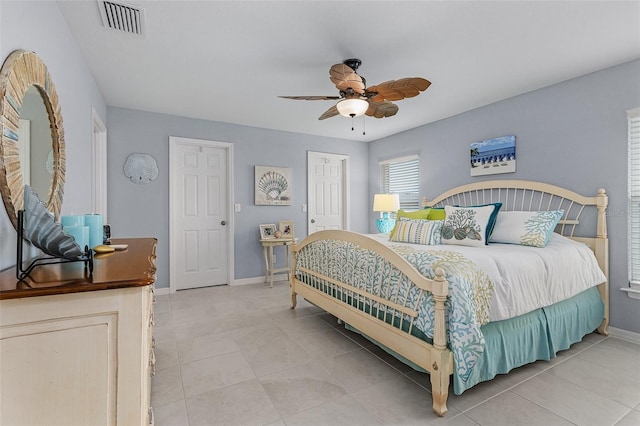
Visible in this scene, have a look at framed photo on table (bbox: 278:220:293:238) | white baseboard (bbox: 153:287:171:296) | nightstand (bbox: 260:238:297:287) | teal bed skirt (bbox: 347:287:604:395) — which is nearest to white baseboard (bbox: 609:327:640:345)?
Answer: teal bed skirt (bbox: 347:287:604:395)

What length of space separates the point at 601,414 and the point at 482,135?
9.69 ft

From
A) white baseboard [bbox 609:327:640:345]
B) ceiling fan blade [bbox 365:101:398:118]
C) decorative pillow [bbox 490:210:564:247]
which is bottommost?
white baseboard [bbox 609:327:640:345]

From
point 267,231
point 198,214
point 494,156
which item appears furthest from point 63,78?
point 494,156

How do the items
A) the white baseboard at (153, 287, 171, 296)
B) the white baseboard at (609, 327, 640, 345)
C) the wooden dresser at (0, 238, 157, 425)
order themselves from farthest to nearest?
the white baseboard at (153, 287, 171, 296), the white baseboard at (609, 327, 640, 345), the wooden dresser at (0, 238, 157, 425)

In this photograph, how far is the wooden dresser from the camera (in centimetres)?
84

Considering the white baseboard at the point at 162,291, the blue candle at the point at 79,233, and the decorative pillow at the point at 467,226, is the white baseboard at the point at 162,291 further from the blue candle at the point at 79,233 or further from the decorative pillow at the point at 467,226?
the decorative pillow at the point at 467,226

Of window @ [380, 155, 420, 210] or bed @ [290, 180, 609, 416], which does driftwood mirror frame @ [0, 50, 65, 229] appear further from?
window @ [380, 155, 420, 210]

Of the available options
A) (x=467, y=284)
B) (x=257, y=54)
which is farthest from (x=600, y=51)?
(x=257, y=54)

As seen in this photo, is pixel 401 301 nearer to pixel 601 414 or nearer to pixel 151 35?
pixel 601 414

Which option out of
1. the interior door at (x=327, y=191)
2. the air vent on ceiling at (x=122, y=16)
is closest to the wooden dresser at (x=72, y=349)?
the air vent on ceiling at (x=122, y=16)

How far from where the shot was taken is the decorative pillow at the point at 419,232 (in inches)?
118

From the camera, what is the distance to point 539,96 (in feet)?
10.5

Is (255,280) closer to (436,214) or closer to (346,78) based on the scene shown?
(436,214)

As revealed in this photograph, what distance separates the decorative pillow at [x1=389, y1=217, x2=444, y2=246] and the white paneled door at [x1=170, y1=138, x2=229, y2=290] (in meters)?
2.63
